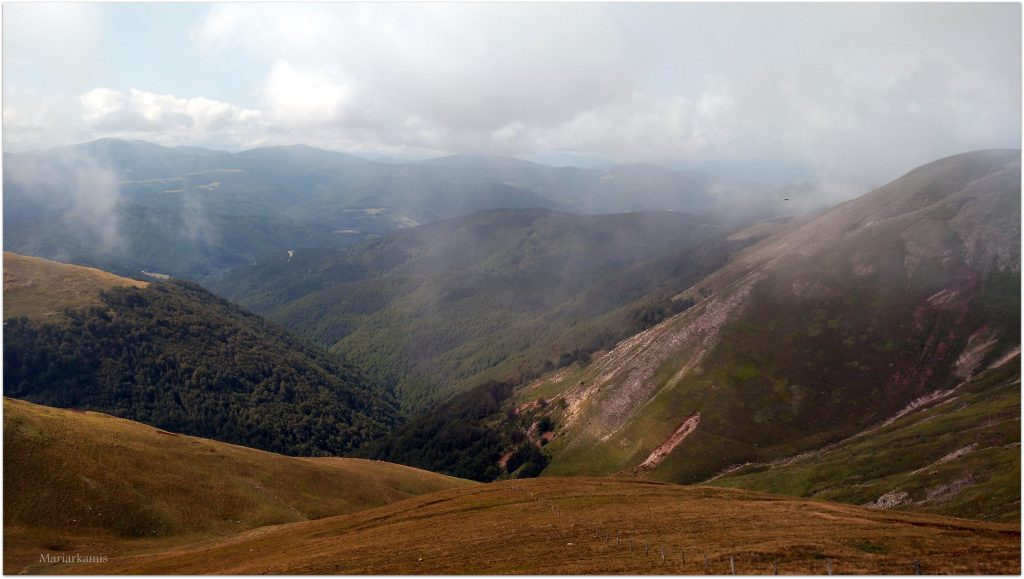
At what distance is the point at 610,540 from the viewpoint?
5034 cm

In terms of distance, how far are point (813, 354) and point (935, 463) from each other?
78744 millimetres

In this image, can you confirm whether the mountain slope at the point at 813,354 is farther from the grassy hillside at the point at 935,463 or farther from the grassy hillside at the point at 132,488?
the grassy hillside at the point at 132,488

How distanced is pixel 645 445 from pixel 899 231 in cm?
13741

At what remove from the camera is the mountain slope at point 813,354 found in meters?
145

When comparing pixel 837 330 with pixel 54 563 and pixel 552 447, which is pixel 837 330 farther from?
pixel 54 563

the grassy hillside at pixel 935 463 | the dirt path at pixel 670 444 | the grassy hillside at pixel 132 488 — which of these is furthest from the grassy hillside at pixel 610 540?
the dirt path at pixel 670 444

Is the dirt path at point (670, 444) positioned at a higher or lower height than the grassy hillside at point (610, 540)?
lower

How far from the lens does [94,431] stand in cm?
9431

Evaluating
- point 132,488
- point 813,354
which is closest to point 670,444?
point 813,354

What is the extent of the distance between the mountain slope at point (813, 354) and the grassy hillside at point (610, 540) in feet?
249

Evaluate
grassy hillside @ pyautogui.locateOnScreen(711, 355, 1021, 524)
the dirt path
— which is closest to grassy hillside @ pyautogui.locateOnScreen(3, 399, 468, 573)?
the dirt path

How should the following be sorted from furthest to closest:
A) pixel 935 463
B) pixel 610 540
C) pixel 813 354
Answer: pixel 813 354 → pixel 935 463 → pixel 610 540

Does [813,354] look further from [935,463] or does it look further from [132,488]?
[132,488]

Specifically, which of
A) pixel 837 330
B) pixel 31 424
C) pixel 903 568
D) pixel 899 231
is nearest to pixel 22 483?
pixel 31 424
